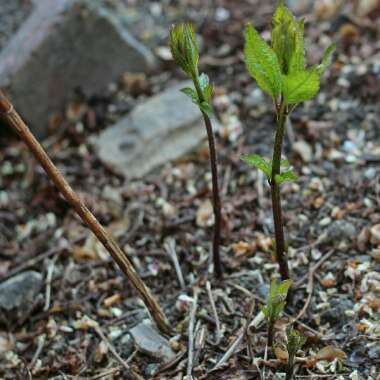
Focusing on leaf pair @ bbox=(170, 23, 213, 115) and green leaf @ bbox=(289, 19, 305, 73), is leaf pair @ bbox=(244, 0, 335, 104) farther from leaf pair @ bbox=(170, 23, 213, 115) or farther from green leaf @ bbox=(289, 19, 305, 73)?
leaf pair @ bbox=(170, 23, 213, 115)

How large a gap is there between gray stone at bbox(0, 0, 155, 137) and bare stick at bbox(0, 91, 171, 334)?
1.20 meters

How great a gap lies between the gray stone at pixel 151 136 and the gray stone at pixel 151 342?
2.38 ft

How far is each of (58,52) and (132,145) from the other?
55 centimetres

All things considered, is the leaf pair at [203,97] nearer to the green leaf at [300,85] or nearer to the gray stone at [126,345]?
the green leaf at [300,85]

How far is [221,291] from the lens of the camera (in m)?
1.73

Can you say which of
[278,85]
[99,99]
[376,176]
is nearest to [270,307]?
[278,85]

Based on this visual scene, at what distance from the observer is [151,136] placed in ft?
7.62

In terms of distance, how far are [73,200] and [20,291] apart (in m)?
0.60

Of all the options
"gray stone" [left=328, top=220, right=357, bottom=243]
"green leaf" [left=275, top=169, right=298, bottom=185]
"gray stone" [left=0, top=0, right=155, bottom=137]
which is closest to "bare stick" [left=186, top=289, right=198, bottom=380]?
"gray stone" [left=328, top=220, right=357, bottom=243]

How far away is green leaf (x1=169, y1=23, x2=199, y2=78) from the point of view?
1327 mm

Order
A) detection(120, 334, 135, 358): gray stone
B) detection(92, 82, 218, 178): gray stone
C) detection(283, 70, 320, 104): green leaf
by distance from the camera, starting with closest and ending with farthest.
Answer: detection(283, 70, 320, 104): green leaf < detection(120, 334, 135, 358): gray stone < detection(92, 82, 218, 178): gray stone

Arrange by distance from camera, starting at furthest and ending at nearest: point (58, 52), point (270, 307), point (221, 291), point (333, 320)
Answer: point (58, 52)
point (221, 291)
point (333, 320)
point (270, 307)

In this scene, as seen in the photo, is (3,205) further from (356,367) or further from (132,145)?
(356,367)

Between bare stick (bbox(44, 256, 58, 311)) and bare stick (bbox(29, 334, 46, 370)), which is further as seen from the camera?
bare stick (bbox(44, 256, 58, 311))
